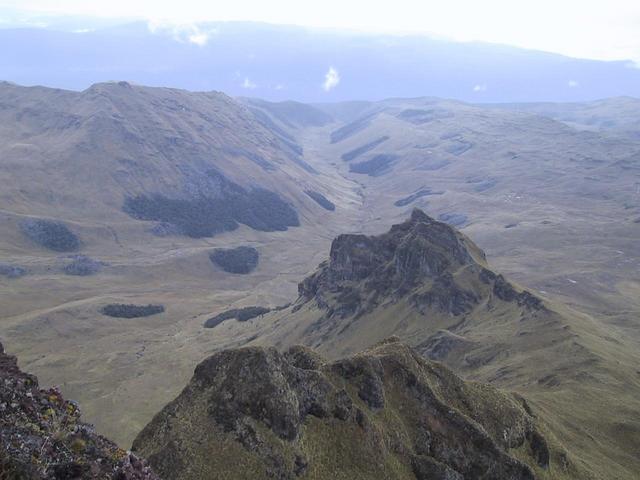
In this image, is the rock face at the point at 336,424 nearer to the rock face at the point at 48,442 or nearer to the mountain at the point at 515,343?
the rock face at the point at 48,442

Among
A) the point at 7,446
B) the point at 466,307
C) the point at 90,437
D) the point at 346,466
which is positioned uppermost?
the point at 7,446

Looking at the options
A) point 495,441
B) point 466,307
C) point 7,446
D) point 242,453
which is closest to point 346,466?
point 242,453

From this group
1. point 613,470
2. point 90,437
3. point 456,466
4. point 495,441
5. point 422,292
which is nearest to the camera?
point 90,437

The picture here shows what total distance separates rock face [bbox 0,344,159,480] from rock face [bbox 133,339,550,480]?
15.6m

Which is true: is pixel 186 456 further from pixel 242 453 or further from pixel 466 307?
pixel 466 307

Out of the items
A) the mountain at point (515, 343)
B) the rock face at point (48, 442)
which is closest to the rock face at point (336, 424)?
the rock face at point (48, 442)

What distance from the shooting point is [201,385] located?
5656cm

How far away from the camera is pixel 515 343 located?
455ft

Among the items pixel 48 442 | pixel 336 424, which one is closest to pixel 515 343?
pixel 336 424

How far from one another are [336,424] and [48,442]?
3372 centimetres

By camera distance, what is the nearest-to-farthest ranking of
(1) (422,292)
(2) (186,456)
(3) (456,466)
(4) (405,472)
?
(2) (186,456) < (4) (405,472) < (3) (456,466) < (1) (422,292)

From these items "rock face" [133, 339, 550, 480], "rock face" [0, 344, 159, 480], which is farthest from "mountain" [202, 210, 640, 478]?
"rock face" [0, 344, 159, 480]

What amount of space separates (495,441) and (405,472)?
14.8 m

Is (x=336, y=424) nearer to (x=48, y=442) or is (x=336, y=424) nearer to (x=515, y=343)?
(x=48, y=442)
